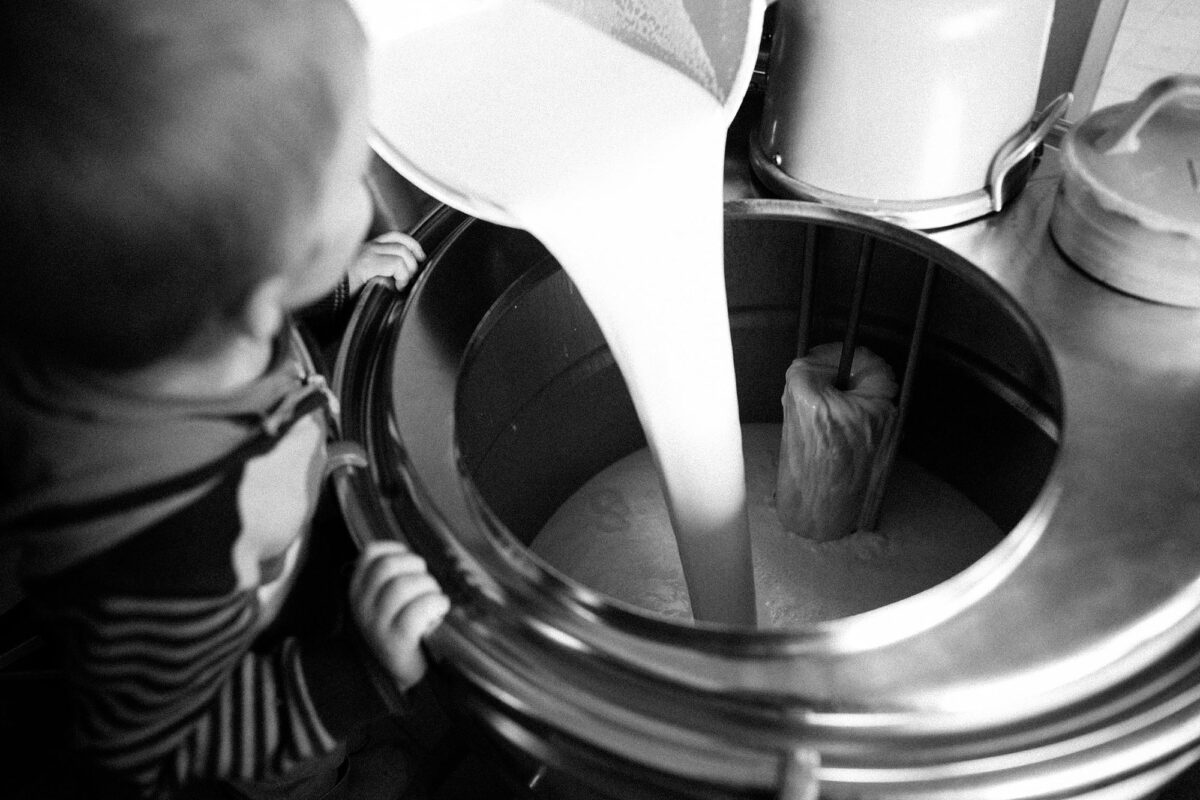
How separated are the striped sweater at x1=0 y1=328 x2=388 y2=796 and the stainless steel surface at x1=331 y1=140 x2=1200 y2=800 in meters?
0.08

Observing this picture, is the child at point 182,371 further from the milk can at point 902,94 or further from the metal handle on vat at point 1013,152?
the metal handle on vat at point 1013,152

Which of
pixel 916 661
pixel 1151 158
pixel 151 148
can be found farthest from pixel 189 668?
pixel 1151 158

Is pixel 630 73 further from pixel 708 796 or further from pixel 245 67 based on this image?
pixel 708 796

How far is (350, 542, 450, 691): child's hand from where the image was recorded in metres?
0.55

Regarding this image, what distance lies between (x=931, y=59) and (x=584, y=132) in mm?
256

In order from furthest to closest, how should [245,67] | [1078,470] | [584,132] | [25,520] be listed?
[584,132]
[1078,470]
[25,520]
[245,67]

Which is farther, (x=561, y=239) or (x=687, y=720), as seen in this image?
(x=561, y=239)

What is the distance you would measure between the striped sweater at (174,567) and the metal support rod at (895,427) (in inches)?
20.6

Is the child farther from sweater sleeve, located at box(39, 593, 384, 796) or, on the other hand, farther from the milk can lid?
the milk can lid

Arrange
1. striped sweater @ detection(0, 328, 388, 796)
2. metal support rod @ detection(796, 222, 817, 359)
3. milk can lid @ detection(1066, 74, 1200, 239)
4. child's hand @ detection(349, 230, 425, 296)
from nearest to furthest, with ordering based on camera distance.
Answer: striped sweater @ detection(0, 328, 388, 796) < milk can lid @ detection(1066, 74, 1200, 239) < child's hand @ detection(349, 230, 425, 296) < metal support rod @ detection(796, 222, 817, 359)

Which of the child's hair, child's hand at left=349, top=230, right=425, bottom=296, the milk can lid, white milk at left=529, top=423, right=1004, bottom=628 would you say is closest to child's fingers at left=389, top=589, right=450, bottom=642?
the child's hair

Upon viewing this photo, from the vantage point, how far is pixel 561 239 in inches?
27.8

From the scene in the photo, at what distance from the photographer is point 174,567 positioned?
52 centimetres

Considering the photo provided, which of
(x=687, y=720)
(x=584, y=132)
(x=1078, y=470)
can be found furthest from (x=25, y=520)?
(x=1078, y=470)
